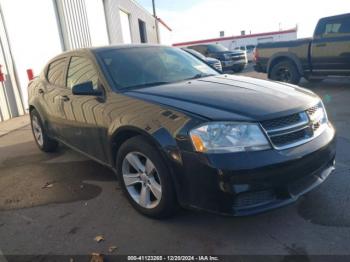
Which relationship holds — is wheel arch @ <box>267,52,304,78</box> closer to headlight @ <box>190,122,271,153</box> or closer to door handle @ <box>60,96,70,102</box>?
door handle @ <box>60,96,70,102</box>

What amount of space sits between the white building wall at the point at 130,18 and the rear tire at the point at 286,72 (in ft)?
37.0

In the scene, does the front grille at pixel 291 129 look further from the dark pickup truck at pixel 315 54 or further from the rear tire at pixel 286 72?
the rear tire at pixel 286 72

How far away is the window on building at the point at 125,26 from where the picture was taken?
75.4ft

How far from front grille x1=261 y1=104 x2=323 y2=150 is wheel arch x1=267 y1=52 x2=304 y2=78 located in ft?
26.5

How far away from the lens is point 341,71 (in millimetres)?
9914

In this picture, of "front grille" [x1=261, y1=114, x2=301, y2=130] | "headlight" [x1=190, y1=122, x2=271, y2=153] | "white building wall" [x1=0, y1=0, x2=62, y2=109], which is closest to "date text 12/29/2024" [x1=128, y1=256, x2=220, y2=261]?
"headlight" [x1=190, y1=122, x2=271, y2=153]

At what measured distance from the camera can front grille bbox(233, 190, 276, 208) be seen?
269 cm

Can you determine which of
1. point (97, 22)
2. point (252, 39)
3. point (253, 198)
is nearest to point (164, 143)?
point (253, 198)

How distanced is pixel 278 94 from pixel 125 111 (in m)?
1.45

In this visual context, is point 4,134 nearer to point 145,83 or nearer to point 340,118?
point 145,83

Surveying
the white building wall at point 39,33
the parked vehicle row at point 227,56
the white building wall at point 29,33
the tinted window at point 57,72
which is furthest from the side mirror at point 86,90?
the parked vehicle row at point 227,56

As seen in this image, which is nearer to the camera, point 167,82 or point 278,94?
point 278,94

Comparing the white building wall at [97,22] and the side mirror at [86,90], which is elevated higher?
the white building wall at [97,22]

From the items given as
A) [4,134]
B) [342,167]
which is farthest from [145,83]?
[4,134]
